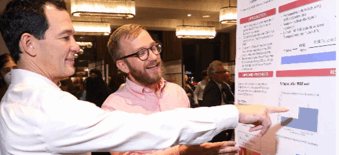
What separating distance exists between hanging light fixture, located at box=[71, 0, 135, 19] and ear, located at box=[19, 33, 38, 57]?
3986 mm

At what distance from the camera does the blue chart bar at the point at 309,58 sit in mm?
872

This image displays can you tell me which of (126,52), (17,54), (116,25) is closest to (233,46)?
(116,25)

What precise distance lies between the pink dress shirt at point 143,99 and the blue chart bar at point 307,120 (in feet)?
2.84

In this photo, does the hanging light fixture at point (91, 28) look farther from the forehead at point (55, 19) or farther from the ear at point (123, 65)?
the forehead at point (55, 19)

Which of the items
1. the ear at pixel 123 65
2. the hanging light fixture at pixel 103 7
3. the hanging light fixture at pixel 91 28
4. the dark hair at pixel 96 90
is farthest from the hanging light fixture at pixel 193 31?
the ear at pixel 123 65

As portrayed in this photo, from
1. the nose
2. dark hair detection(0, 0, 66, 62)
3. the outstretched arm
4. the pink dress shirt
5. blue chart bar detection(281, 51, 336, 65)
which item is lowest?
the pink dress shirt

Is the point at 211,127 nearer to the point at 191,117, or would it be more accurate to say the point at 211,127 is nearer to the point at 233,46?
the point at 191,117

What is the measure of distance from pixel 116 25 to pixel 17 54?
8090 millimetres

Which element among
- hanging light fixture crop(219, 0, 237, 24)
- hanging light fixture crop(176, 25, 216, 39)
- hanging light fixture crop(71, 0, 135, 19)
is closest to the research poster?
hanging light fixture crop(71, 0, 135, 19)

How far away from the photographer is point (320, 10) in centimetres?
91

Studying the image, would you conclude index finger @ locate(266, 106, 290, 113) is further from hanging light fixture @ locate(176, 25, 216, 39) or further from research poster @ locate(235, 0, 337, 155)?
hanging light fixture @ locate(176, 25, 216, 39)

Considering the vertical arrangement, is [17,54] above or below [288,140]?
above

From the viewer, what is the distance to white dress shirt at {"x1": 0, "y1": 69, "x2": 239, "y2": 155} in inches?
32.3

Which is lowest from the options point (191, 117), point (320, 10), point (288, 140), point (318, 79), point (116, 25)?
point (288, 140)
